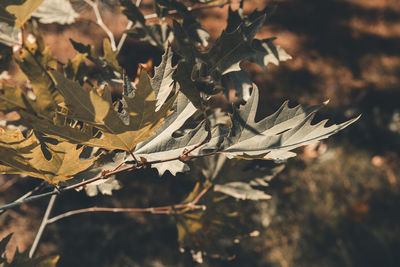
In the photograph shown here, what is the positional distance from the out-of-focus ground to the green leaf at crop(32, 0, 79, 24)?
3.57ft

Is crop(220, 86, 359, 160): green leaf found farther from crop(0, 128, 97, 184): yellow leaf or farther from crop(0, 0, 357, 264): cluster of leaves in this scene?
crop(0, 128, 97, 184): yellow leaf

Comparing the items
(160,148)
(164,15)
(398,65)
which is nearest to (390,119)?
(398,65)

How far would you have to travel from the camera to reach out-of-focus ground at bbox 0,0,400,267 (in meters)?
→ 1.95

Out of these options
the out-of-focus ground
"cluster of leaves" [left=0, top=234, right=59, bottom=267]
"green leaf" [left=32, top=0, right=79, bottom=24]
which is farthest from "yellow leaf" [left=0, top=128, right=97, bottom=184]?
the out-of-focus ground

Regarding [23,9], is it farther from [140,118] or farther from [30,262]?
[30,262]

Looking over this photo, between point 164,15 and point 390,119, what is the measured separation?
218 cm

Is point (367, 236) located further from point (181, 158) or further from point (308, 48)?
point (181, 158)

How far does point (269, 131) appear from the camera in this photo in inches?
25.5

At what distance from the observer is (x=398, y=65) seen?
277cm

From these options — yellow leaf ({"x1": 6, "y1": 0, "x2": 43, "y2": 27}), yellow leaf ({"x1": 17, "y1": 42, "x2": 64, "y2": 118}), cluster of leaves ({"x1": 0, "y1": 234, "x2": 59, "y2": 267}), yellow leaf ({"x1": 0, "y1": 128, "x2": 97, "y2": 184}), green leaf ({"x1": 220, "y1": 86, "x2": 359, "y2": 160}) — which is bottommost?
cluster of leaves ({"x1": 0, "y1": 234, "x2": 59, "y2": 267})

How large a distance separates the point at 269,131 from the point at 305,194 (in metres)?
1.66

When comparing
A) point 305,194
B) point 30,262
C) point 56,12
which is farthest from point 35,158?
point 305,194

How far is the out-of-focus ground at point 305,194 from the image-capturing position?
1.95m

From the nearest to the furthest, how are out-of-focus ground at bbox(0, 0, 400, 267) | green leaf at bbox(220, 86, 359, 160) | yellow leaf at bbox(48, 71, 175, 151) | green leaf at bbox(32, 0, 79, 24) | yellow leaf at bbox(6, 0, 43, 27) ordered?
1. yellow leaf at bbox(48, 71, 175, 151)
2. green leaf at bbox(220, 86, 359, 160)
3. yellow leaf at bbox(6, 0, 43, 27)
4. green leaf at bbox(32, 0, 79, 24)
5. out-of-focus ground at bbox(0, 0, 400, 267)
